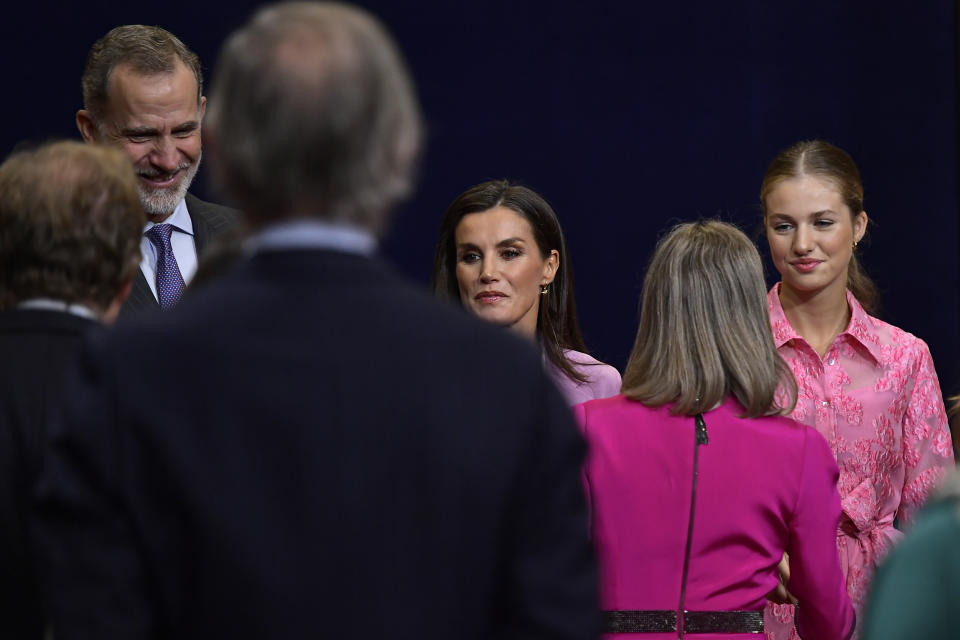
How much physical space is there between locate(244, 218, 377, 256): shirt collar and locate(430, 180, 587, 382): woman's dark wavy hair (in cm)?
210

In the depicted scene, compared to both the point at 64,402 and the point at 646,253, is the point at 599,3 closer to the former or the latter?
the point at 646,253

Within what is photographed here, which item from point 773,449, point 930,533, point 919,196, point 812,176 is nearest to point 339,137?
point 930,533

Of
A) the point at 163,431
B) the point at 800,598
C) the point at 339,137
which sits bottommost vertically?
the point at 800,598

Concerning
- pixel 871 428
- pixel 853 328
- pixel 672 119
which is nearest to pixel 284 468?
pixel 871 428

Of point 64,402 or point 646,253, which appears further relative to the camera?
point 646,253

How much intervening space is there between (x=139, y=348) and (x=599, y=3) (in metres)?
3.74

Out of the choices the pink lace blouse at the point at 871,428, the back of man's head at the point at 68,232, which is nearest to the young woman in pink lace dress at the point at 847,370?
the pink lace blouse at the point at 871,428

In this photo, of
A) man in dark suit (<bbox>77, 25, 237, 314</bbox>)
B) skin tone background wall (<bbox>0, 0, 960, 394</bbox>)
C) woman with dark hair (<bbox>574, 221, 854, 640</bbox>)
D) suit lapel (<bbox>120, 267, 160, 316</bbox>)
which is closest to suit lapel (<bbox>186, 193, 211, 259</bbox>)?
man in dark suit (<bbox>77, 25, 237, 314</bbox>)

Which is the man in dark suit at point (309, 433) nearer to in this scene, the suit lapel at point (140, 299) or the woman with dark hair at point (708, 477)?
the woman with dark hair at point (708, 477)

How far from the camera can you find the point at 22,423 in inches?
55.8

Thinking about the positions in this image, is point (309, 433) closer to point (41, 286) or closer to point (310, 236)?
point (310, 236)

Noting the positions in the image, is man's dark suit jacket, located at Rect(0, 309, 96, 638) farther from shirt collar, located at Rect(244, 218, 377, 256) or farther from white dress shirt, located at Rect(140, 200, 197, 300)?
white dress shirt, located at Rect(140, 200, 197, 300)

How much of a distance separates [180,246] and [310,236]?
173 cm

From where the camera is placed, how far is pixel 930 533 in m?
1.00
